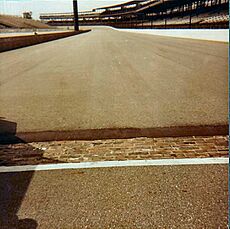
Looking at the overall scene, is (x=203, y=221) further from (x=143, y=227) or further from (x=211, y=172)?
(x=211, y=172)

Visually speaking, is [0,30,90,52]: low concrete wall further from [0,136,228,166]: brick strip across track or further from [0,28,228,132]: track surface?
[0,136,228,166]: brick strip across track

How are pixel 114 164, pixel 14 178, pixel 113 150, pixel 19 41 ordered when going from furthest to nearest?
pixel 19 41 → pixel 113 150 → pixel 114 164 → pixel 14 178

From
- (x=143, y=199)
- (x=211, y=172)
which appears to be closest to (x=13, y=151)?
(x=143, y=199)

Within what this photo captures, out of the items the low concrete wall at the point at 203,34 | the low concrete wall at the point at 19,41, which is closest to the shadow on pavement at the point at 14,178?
the low concrete wall at the point at 19,41

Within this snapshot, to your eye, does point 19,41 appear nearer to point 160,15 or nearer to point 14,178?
point 14,178

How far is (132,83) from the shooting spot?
9414 millimetres

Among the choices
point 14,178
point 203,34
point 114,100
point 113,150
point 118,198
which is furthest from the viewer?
point 203,34

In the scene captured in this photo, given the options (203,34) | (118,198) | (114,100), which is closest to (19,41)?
(203,34)

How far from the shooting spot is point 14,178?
139 inches

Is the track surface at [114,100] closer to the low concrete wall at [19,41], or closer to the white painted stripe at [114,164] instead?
the white painted stripe at [114,164]

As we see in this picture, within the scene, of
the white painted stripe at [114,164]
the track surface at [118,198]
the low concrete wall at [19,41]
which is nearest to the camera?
the track surface at [118,198]

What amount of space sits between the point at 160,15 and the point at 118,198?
108m

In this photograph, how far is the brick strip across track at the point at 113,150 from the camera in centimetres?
405

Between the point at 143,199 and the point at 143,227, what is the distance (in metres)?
0.44
